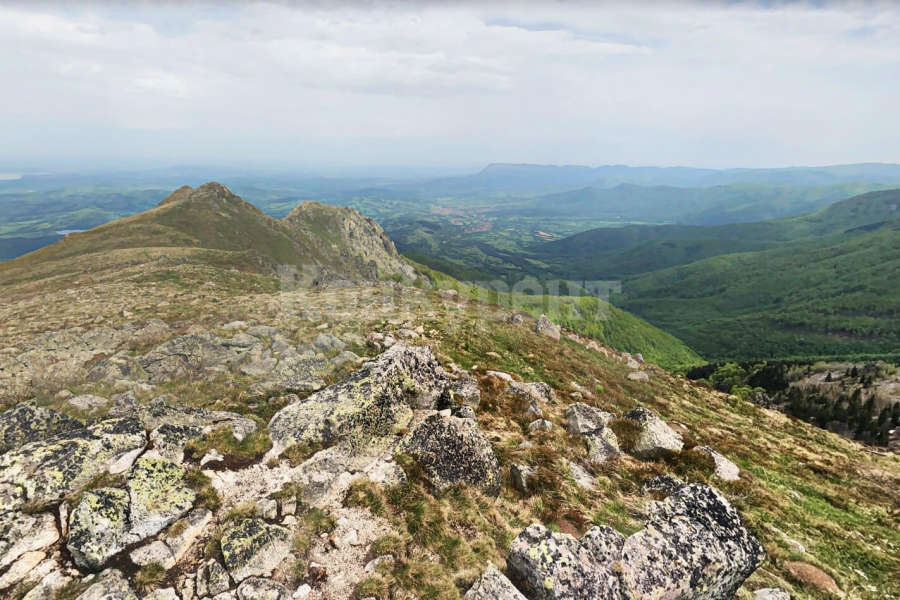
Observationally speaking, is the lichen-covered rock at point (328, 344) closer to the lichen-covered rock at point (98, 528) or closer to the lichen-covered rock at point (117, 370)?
the lichen-covered rock at point (117, 370)

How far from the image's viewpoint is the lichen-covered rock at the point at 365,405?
51.0ft

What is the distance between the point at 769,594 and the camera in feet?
41.2

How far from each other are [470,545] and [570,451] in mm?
9072

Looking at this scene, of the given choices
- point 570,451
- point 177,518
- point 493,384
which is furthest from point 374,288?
point 177,518

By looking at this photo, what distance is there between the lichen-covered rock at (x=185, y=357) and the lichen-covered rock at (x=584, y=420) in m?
20.9

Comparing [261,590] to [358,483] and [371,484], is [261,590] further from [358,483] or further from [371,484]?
[371,484]

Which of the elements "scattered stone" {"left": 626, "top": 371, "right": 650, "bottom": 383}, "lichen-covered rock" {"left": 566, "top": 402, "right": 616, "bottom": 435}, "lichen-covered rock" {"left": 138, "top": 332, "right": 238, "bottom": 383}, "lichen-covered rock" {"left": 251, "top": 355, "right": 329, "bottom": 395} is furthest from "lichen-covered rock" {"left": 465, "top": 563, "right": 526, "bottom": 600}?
"scattered stone" {"left": 626, "top": 371, "right": 650, "bottom": 383}

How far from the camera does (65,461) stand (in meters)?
11.8

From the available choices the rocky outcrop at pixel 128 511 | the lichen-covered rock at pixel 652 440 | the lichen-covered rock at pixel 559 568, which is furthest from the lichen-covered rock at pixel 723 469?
the rocky outcrop at pixel 128 511

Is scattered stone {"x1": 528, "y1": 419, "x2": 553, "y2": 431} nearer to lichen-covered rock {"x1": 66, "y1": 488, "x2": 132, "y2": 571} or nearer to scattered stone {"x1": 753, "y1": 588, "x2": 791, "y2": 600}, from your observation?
scattered stone {"x1": 753, "y1": 588, "x2": 791, "y2": 600}

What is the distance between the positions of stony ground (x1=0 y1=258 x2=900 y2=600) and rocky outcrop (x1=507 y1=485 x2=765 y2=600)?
0.07m

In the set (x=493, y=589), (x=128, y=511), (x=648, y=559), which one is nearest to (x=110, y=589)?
(x=128, y=511)

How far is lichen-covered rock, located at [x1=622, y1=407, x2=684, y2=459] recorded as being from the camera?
20.8 m

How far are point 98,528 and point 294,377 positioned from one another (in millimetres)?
10793
